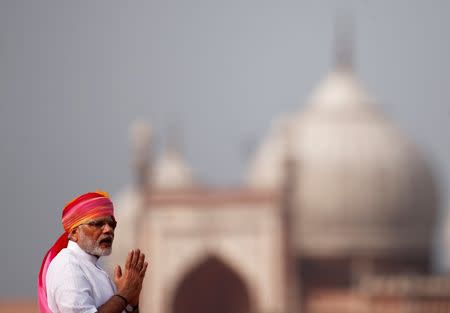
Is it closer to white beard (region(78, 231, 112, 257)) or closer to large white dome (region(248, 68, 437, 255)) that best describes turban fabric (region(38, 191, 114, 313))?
white beard (region(78, 231, 112, 257))

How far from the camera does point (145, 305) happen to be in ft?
99.0

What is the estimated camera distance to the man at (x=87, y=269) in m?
3.83

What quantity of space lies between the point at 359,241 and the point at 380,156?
5.72 ft

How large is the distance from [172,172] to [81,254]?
122 ft

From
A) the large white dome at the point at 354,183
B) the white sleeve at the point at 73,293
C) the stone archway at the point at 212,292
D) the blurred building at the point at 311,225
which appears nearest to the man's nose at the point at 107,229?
the white sleeve at the point at 73,293

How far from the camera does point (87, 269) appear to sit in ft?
12.9

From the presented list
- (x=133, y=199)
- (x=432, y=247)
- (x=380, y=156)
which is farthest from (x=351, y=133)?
(x=133, y=199)

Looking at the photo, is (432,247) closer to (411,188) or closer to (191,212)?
(411,188)

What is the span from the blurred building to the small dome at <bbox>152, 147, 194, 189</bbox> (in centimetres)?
347

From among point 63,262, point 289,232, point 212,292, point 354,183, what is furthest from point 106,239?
point 354,183

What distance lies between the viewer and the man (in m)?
3.83

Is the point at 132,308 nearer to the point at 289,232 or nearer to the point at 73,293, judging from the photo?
the point at 73,293

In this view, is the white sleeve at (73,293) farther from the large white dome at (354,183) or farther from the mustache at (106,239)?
the large white dome at (354,183)

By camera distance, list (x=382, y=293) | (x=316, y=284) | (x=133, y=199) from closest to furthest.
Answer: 1. (x=382, y=293)
2. (x=316, y=284)
3. (x=133, y=199)
